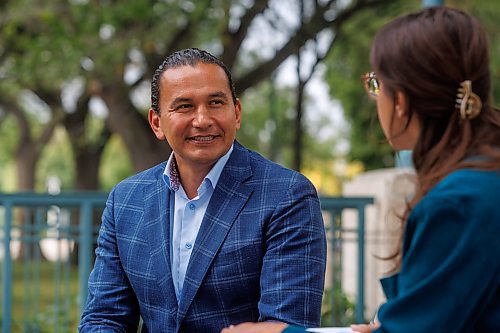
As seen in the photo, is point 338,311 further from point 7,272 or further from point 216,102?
point 216,102

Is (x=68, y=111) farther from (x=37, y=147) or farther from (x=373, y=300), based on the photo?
(x=373, y=300)

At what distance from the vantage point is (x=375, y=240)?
28.0 ft

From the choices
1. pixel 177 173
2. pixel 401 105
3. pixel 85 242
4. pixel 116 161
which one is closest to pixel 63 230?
pixel 85 242

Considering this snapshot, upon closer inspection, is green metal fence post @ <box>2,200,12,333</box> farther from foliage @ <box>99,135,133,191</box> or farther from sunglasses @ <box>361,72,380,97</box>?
foliage @ <box>99,135,133,191</box>

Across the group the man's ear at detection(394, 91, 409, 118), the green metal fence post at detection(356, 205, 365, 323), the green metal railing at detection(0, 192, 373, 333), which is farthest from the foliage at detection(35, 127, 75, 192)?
the man's ear at detection(394, 91, 409, 118)

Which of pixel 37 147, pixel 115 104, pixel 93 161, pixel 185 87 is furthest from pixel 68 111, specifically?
pixel 185 87

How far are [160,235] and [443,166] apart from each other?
1.28 m

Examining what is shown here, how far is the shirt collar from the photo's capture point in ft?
9.60

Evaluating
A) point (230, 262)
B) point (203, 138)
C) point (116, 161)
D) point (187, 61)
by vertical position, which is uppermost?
point (116, 161)

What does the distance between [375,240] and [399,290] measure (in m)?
6.79

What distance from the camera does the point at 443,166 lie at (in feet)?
5.93

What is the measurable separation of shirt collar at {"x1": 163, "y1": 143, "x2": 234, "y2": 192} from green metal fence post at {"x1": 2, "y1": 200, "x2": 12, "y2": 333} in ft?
12.4

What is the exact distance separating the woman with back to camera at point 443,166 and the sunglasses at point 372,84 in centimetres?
3

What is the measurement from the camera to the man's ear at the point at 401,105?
6.08 ft
